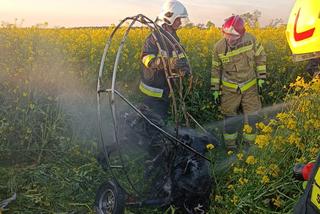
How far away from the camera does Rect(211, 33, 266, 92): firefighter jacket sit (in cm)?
587

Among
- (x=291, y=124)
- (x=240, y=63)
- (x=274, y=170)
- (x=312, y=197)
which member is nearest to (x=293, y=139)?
(x=291, y=124)

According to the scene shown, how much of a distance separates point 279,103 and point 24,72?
3942mm

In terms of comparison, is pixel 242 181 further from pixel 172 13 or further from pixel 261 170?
pixel 172 13

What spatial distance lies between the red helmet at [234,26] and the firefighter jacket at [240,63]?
0.57 ft

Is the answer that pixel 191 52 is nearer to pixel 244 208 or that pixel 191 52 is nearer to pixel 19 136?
pixel 19 136

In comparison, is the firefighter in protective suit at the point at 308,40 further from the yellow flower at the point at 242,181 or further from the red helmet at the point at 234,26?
the red helmet at the point at 234,26

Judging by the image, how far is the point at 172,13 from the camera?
5438mm

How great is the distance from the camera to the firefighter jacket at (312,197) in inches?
62.4

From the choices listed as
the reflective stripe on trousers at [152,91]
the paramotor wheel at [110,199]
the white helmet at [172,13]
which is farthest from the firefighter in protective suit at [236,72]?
the paramotor wheel at [110,199]

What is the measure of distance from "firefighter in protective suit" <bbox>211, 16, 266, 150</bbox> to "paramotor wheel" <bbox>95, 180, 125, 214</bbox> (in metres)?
2.21

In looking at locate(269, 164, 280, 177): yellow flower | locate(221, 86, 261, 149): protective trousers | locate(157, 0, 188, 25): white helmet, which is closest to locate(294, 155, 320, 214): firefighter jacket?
locate(269, 164, 280, 177): yellow flower

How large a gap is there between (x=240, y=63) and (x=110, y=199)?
8.87ft

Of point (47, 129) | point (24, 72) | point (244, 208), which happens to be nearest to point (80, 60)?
point (24, 72)

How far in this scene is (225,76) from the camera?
6.05m
